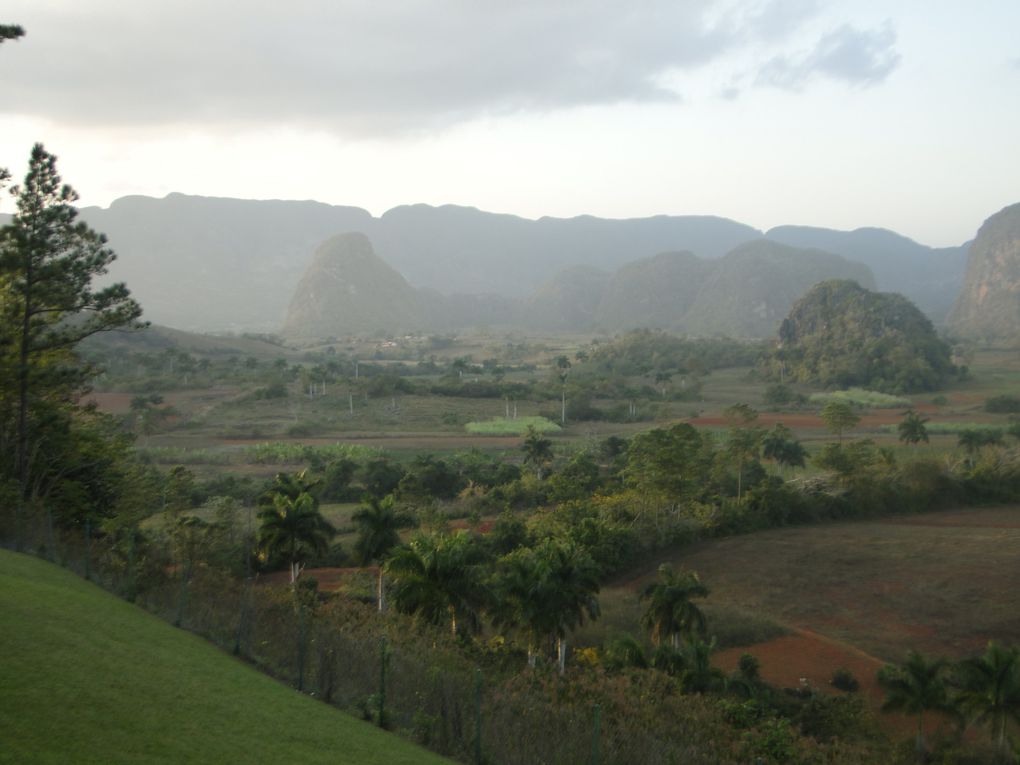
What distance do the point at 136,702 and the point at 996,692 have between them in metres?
17.3

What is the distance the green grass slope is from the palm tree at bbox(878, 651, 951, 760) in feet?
43.2

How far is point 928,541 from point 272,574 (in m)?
28.6

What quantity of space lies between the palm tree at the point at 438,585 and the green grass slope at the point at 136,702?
7775mm

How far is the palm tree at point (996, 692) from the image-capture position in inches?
708

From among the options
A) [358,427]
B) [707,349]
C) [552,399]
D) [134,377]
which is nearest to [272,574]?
[358,427]

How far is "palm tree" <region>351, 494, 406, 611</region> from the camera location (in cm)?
2683

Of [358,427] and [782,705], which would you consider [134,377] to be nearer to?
[358,427]

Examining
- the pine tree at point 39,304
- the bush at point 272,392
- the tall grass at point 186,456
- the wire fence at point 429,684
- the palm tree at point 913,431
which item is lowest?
the tall grass at point 186,456

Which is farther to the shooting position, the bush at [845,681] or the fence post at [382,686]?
the bush at [845,681]

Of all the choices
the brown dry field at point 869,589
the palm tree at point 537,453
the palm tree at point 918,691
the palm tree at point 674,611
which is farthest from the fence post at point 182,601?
the palm tree at point 537,453

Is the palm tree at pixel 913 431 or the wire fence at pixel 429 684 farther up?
Result: the wire fence at pixel 429 684

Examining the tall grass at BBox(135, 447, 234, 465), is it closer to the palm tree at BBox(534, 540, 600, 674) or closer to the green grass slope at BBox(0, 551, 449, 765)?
the palm tree at BBox(534, 540, 600, 674)

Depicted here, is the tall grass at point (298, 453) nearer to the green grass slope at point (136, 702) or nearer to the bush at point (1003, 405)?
the green grass slope at point (136, 702)

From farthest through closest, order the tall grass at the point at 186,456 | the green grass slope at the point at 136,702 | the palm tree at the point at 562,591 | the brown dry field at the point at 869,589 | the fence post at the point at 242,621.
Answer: the tall grass at the point at 186,456 → the brown dry field at the point at 869,589 → the palm tree at the point at 562,591 → the fence post at the point at 242,621 → the green grass slope at the point at 136,702
